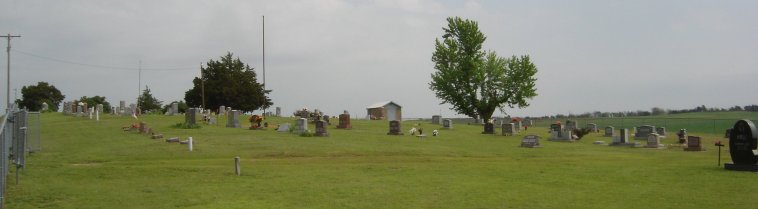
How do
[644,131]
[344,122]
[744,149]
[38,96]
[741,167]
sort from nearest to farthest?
[741,167] < [744,149] < [344,122] < [644,131] < [38,96]

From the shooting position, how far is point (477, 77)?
59531 millimetres

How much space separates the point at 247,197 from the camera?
13555mm

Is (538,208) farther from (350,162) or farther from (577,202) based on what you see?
(350,162)

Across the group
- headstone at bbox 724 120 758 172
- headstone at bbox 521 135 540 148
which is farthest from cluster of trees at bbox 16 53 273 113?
headstone at bbox 724 120 758 172

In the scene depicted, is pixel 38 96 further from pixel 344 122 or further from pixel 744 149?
pixel 744 149

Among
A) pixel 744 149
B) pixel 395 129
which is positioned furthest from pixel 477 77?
pixel 744 149

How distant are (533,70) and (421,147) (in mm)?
35472

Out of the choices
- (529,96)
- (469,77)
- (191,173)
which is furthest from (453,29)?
(191,173)

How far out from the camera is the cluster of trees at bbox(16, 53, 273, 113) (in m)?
71.2

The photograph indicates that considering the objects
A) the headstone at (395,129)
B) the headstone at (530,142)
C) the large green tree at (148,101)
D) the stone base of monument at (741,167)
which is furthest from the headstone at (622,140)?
the large green tree at (148,101)

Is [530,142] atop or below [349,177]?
atop

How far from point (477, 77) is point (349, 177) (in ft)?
143

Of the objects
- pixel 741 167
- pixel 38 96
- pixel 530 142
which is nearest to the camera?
pixel 741 167

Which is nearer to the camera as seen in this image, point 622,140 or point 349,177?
point 349,177
